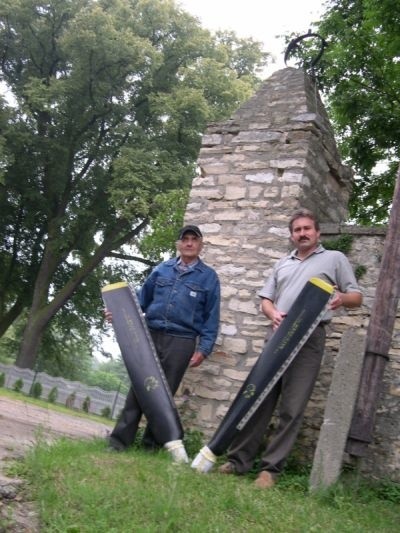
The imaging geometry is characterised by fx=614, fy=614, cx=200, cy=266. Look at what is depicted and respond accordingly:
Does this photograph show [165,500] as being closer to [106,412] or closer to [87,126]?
[106,412]

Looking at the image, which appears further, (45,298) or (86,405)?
(45,298)

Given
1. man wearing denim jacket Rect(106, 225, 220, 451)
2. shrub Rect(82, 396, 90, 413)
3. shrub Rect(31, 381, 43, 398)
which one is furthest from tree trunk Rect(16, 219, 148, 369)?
man wearing denim jacket Rect(106, 225, 220, 451)

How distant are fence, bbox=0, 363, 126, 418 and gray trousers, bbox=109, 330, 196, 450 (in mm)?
13492

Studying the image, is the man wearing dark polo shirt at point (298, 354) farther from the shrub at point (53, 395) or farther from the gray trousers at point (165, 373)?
the shrub at point (53, 395)

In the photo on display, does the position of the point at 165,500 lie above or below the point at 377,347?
below

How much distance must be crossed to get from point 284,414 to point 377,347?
2.78ft

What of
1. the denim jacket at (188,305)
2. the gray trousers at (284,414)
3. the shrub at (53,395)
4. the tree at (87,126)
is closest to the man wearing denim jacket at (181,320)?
the denim jacket at (188,305)

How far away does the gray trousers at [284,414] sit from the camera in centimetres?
401

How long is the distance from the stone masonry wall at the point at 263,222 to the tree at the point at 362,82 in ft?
15.0

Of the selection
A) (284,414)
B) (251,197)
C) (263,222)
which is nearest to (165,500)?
(284,414)

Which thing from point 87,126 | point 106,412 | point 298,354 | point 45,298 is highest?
point 87,126

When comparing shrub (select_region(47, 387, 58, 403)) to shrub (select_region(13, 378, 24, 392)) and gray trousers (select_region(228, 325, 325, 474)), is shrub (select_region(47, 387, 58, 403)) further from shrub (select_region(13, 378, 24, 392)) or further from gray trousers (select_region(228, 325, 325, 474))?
gray trousers (select_region(228, 325, 325, 474))

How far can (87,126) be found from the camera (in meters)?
18.7

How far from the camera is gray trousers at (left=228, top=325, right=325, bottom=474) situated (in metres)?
4.01
